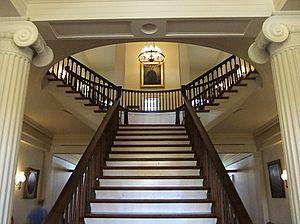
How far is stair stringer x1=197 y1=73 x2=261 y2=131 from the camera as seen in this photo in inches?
201

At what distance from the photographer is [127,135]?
643 cm

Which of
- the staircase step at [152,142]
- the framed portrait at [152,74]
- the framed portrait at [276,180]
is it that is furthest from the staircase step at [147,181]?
the framed portrait at [152,74]

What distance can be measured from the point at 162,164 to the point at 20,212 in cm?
358

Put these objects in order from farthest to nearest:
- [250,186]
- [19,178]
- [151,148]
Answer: [250,186]
[19,178]
[151,148]

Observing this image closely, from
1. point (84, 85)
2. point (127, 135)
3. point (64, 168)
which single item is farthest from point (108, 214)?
point (64, 168)

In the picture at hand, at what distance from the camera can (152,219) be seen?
11.0 ft

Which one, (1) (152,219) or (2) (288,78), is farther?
(1) (152,219)

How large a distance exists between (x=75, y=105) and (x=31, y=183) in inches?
95.9

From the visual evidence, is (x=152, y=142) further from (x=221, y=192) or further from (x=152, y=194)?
(x=221, y=192)

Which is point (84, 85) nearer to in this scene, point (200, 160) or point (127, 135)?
point (127, 135)

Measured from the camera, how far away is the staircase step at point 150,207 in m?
3.62

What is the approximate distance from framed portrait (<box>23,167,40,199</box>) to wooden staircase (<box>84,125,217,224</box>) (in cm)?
235

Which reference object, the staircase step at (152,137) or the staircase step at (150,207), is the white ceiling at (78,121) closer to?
the staircase step at (152,137)

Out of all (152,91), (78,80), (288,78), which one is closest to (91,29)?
(288,78)
